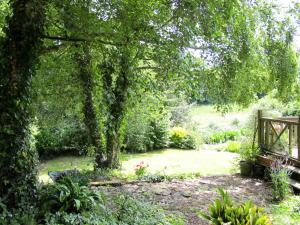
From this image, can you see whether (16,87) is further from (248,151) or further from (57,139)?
(57,139)

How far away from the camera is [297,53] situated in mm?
8906

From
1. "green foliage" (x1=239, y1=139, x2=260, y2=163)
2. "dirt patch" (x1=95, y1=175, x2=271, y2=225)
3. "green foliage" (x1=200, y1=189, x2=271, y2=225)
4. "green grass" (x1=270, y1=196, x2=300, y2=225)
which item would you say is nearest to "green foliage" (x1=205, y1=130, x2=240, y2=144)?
"green foliage" (x1=239, y1=139, x2=260, y2=163)

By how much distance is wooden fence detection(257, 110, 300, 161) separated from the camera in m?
7.58

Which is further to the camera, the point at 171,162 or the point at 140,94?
the point at 171,162

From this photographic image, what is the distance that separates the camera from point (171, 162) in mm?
12273

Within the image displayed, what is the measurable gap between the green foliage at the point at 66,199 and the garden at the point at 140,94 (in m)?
0.02

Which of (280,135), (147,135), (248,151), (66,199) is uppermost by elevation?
(280,135)

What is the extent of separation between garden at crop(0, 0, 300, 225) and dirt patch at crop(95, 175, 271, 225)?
0.03m

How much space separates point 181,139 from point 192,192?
9.04 m

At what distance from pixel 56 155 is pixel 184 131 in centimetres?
592

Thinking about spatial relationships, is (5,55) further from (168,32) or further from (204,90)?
(204,90)

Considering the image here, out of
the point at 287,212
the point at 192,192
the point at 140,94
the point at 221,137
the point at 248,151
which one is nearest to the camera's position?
the point at 287,212

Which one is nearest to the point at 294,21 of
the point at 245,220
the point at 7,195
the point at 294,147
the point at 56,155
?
the point at 294,147

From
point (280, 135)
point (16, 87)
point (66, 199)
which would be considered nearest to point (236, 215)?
point (66, 199)
